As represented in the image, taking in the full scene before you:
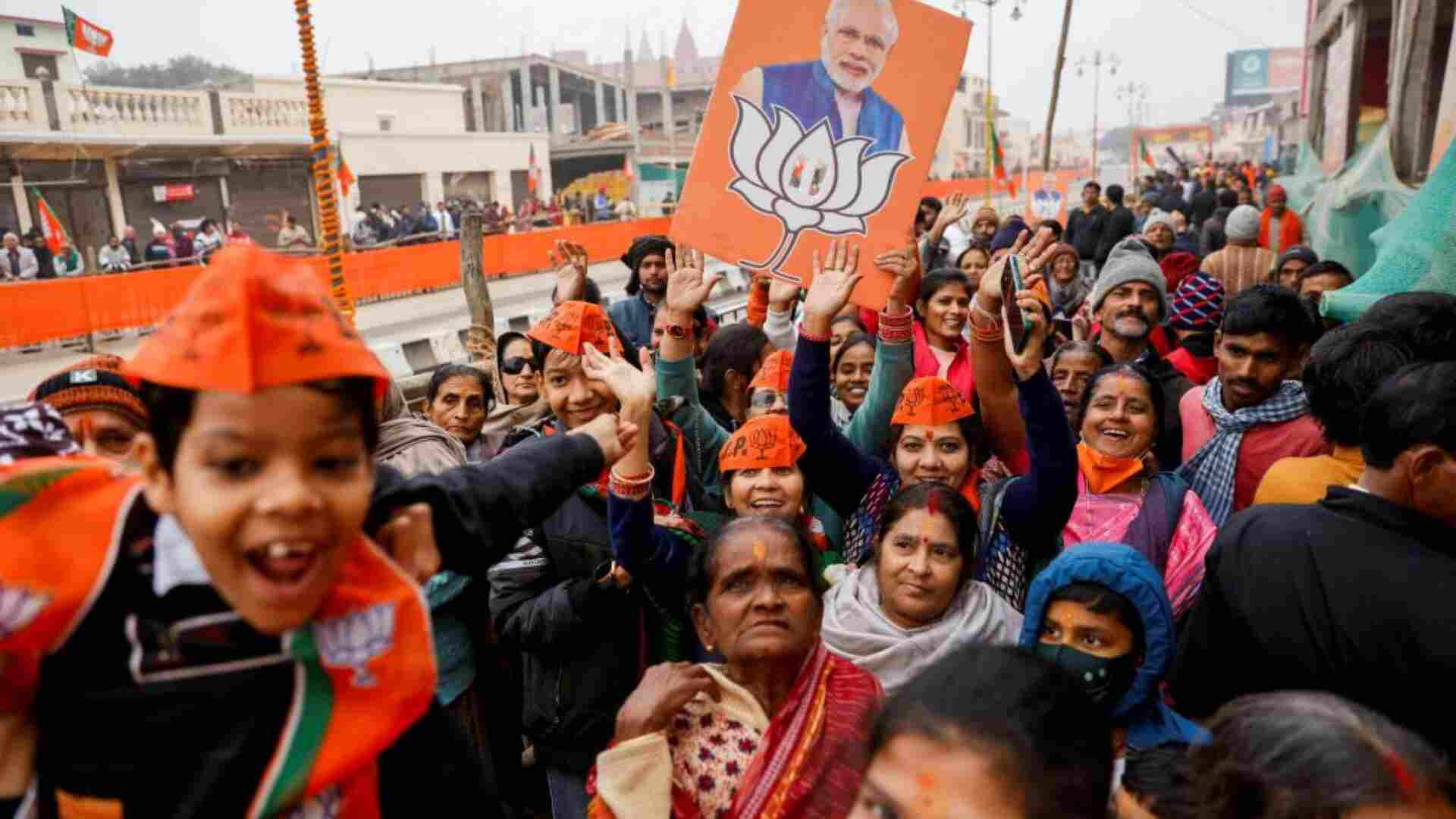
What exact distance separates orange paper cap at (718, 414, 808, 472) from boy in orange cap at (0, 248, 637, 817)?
193 centimetres

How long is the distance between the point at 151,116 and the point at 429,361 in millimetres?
14493

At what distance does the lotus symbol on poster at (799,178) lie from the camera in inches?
149

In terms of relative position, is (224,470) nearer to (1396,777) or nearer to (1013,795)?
(1013,795)

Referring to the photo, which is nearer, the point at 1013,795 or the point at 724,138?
the point at 1013,795

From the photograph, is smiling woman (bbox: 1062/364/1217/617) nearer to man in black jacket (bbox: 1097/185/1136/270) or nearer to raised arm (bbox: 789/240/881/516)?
raised arm (bbox: 789/240/881/516)

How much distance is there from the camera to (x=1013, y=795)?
132 cm

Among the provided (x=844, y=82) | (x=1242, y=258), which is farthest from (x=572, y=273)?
(x=1242, y=258)

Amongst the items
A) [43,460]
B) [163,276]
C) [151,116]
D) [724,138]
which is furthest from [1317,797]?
[151,116]

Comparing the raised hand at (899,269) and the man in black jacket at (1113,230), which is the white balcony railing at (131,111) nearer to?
the man in black jacket at (1113,230)

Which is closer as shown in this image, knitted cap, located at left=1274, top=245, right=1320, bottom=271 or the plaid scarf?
the plaid scarf

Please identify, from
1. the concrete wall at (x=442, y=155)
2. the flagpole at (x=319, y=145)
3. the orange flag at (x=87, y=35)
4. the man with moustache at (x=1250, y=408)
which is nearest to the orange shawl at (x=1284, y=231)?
the man with moustache at (x=1250, y=408)

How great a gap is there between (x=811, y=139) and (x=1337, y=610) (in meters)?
2.54

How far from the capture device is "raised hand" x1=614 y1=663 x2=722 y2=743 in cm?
194

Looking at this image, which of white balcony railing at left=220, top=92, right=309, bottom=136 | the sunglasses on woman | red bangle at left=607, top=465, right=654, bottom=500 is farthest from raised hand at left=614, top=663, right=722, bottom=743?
white balcony railing at left=220, top=92, right=309, bottom=136
